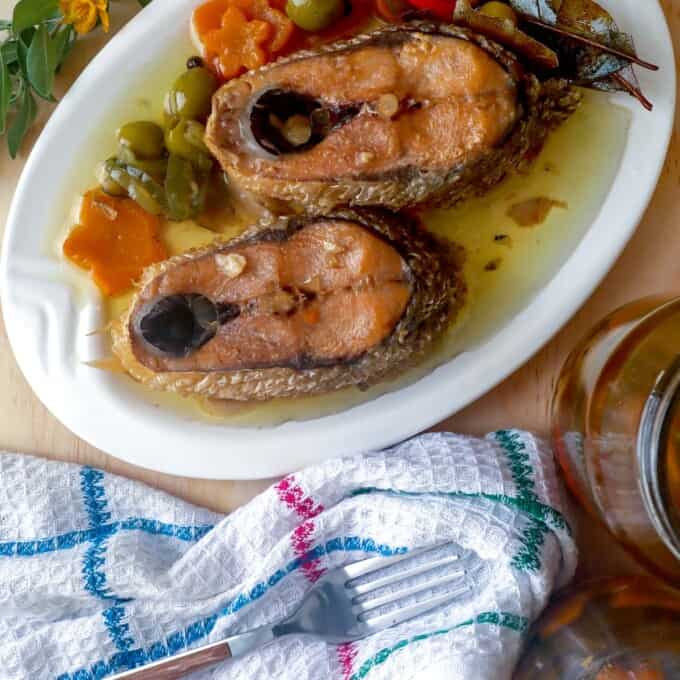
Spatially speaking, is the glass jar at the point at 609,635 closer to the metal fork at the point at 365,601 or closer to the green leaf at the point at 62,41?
the metal fork at the point at 365,601

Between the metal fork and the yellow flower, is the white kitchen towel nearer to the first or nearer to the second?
the metal fork

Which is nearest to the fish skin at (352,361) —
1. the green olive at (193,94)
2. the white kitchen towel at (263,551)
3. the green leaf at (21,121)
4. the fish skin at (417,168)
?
the fish skin at (417,168)

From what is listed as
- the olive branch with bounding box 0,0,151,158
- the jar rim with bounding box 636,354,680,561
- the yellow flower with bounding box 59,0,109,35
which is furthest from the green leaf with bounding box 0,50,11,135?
the jar rim with bounding box 636,354,680,561

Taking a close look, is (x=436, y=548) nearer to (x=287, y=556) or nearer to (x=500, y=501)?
(x=500, y=501)

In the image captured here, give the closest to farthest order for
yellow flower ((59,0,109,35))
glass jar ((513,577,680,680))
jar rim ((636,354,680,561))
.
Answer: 1. jar rim ((636,354,680,561))
2. glass jar ((513,577,680,680))
3. yellow flower ((59,0,109,35))

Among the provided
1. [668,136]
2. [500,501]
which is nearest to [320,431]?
[500,501]

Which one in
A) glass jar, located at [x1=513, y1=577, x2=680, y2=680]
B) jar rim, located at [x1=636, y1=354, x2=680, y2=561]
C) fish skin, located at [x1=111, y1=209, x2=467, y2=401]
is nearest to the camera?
jar rim, located at [x1=636, y1=354, x2=680, y2=561]
